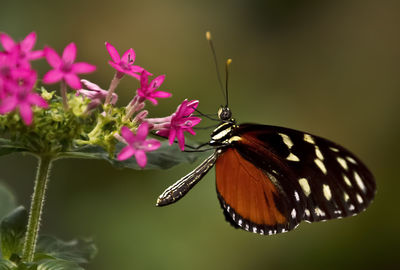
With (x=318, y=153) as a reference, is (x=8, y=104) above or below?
below

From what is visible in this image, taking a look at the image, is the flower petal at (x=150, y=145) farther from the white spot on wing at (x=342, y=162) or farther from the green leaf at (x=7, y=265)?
the white spot on wing at (x=342, y=162)

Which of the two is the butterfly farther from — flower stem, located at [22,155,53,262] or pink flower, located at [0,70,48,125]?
pink flower, located at [0,70,48,125]

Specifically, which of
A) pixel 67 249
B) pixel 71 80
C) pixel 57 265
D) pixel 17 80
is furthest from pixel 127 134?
pixel 67 249

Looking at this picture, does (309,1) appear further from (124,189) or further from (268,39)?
(124,189)

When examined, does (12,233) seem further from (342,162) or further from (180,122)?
(342,162)

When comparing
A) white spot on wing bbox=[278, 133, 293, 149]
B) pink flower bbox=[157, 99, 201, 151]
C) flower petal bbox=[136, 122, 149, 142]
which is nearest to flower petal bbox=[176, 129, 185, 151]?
pink flower bbox=[157, 99, 201, 151]

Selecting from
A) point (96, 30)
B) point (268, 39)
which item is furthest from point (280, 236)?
point (96, 30)

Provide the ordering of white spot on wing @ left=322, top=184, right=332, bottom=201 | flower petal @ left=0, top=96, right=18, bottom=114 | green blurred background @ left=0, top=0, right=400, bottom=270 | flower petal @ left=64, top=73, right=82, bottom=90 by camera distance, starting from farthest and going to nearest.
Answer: green blurred background @ left=0, top=0, right=400, bottom=270, white spot on wing @ left=322, top=184, right=332, bottom=201, flower petal @ left=64, top=73, right=82, bottom=90, flower petal @ left=0, top=96, right=18, bottom=114

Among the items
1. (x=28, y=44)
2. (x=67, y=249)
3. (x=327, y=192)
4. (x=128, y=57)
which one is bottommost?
(x=67, y=249)
